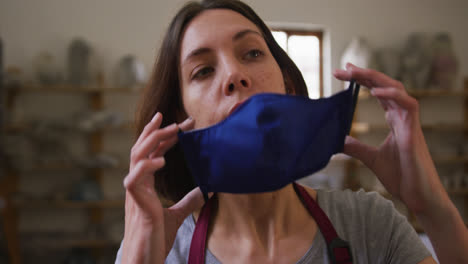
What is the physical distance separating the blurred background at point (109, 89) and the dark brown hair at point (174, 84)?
319 cm

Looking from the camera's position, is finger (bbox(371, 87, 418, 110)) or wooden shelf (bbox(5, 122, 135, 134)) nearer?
finger (bbox(371, 87, 418, 110))

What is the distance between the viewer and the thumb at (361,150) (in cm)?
104

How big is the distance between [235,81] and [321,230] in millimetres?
491

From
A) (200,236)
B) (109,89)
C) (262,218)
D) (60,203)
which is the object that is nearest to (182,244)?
(200,236)

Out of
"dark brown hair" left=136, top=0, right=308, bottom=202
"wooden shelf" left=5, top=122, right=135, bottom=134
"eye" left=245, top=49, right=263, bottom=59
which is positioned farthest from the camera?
"wooden shelf" left=5, top=122, right=135, bottom=134

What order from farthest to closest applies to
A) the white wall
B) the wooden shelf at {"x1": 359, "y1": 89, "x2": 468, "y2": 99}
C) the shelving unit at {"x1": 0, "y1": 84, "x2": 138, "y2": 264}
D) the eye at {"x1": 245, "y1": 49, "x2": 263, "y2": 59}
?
the wooden shelf at {"x1": 359, "y1": 89, "x2": 468, "y2": 99} → the white wall → the shelving unit at {"x1": 0, "y1": 84, "x2": 138, "y2": 264} → the eye at {"x1": 245, "y1": 49, "x2": 263, "y2": 59}

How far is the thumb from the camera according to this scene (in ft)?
3.42

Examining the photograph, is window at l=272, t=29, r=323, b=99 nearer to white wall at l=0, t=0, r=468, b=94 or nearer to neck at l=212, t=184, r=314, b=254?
white wall at l=0, t=0, r=468, b=94

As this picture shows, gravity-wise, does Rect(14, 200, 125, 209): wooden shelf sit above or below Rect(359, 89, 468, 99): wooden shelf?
below

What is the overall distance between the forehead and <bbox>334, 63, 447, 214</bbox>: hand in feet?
1.06

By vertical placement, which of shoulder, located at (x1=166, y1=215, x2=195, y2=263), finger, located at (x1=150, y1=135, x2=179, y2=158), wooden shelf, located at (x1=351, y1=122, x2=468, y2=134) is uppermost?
finger, located at (x1=150, y1=135, x2=179, y2=158)

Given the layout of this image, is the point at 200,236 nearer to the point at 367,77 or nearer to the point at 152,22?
the point at 367,77

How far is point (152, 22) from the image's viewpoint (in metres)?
4.71

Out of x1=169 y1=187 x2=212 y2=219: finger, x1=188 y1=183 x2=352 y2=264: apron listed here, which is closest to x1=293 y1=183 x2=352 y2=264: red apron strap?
x1=188 y1=183 x2=352 y2=264: apron
